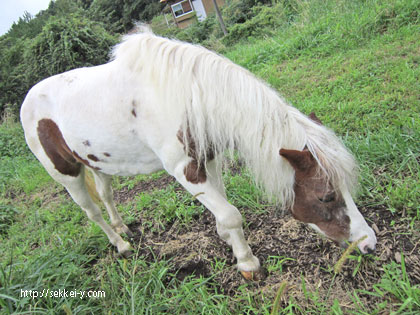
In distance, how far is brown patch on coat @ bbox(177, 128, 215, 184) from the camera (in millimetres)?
1800

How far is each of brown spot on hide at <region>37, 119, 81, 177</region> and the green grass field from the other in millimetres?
801

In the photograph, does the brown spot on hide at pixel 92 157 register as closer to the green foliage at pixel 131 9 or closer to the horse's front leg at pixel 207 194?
the horse's front leg at pixel 207 194


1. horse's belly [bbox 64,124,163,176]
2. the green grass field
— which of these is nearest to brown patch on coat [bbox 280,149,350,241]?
the green grass field

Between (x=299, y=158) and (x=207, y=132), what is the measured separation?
58cm

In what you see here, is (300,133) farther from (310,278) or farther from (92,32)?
(92,32)

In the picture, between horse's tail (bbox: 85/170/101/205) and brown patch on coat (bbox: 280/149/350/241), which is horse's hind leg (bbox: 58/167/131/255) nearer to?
horse's tail (bbox: 85/170/101/205)

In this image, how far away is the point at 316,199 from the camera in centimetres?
170

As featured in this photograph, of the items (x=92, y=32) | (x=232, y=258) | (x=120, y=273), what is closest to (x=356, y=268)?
(x=232, y=258)

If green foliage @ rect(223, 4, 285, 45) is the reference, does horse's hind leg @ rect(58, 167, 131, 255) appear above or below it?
below

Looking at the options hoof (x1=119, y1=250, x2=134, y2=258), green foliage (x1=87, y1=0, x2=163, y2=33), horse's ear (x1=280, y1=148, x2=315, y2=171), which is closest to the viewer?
horse's ear (x1=280, y1=148, x2=315, y2=171)

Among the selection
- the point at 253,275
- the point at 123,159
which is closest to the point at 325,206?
the point at 253,275

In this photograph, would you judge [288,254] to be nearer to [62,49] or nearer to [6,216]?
[6,216]

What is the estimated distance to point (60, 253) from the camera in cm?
271

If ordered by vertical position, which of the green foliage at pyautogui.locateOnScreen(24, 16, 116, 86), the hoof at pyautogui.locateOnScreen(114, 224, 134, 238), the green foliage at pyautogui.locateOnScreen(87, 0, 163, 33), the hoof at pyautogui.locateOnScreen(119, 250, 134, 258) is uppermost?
the green foliage at pyautogui.locateOnScreen(87, 0, 163, 33)
